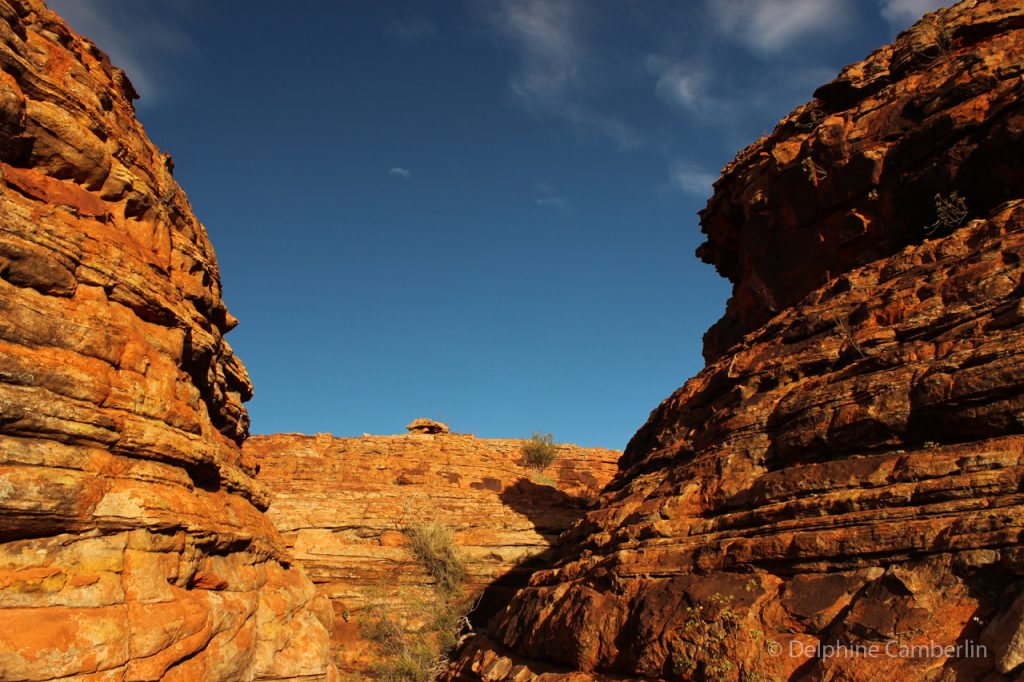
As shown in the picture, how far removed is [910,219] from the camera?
15.8 m

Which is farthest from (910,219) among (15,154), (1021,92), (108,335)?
(15,154)

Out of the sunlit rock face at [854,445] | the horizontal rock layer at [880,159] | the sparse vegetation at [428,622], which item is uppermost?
the horizontal rock layer at [880,159]

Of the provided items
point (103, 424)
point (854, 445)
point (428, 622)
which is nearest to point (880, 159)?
point (854, 445)

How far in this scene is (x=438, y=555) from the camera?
2700 cm

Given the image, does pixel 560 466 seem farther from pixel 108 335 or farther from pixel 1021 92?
pixel 108 335

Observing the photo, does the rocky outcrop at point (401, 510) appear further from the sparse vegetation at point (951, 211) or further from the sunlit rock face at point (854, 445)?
the sparse vegetation at point (951, 211)

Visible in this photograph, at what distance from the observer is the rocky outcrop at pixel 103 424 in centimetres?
712

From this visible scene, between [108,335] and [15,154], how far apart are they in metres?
3.04

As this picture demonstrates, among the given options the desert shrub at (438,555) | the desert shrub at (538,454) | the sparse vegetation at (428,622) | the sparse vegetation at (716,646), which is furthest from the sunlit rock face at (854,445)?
the desert shrub at (538,454)

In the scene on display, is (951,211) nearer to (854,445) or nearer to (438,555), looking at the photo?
(854,445)

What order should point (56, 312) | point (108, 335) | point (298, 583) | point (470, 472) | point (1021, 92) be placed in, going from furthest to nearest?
point (470, 472), point (298, 583), point (1021, 92), point (108, 335), point (56, 312)

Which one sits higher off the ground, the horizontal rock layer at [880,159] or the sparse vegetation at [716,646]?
the horizontal rock layer at [880,159]

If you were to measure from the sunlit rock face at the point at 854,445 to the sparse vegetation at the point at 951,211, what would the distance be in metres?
0.06

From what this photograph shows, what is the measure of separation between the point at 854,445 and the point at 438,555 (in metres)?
20.2
